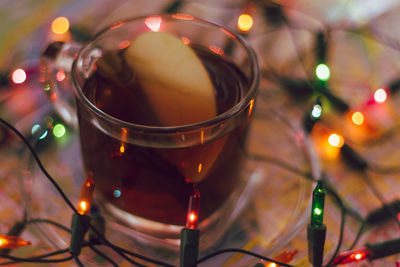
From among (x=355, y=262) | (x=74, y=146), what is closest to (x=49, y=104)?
(x=74, y=146)

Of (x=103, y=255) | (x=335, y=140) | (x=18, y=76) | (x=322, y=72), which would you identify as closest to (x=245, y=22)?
(x=322, y=72)

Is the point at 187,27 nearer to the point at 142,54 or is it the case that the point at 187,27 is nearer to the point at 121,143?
the point at 142,54

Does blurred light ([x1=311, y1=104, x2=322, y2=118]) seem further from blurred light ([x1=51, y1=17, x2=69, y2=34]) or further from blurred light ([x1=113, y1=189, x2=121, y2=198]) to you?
blurred light ([x1=51, y1=17, x2=69, y2=34])

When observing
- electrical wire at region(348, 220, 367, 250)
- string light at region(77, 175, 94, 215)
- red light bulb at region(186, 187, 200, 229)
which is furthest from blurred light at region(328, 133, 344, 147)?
string light at region(77, 175, 94, 215)

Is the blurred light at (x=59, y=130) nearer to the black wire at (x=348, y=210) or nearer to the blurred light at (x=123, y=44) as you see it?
the blurred light at (x=123, y=44)

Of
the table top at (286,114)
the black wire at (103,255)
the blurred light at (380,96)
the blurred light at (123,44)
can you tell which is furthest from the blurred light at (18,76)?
the blurred light at (380,96)
